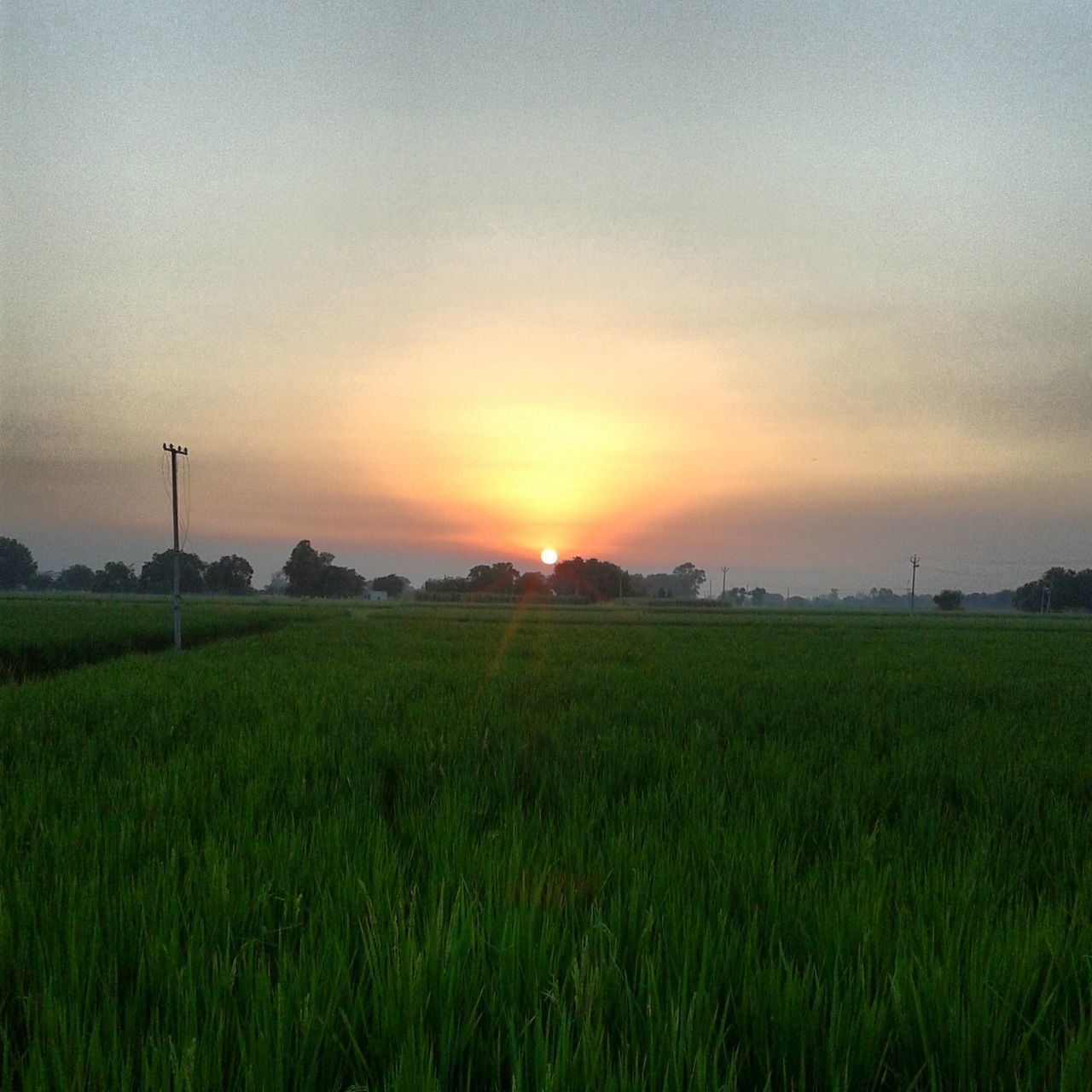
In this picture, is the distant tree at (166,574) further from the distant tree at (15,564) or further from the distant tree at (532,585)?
the distant tree at (532,585)

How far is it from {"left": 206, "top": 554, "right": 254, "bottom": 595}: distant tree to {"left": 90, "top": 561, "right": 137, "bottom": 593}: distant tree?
1683 centimetres

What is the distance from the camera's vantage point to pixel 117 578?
140 metres

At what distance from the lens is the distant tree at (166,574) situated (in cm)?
12150

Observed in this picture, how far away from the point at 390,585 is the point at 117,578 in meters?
57.4

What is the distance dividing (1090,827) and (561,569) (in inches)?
4703

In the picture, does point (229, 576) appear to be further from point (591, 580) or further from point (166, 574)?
point (591, 580)

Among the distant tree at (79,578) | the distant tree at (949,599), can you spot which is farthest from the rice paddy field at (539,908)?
the distant tree at (79,578)

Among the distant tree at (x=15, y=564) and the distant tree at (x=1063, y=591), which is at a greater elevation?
the distant tree at (x=15, y=564)

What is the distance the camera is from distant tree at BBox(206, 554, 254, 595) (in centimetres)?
13500

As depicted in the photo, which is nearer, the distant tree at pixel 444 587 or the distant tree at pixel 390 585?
the distant tree at pixel 444 587

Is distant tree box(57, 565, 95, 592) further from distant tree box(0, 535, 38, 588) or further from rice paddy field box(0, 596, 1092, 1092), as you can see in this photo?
rice paddy field box(0, 596, 1092, 1092)

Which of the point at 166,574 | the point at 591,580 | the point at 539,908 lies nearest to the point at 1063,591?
the point at 591,580

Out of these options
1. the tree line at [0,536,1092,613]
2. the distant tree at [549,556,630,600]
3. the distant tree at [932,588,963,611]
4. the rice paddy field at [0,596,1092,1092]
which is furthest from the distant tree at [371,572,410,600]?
the rice paddy field at [0,596,1092,1092]

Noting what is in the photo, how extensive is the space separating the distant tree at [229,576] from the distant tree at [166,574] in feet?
6.77
